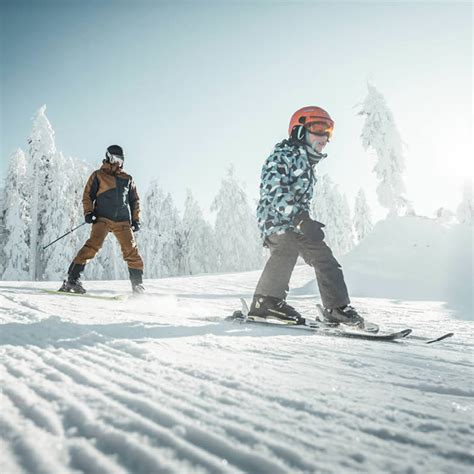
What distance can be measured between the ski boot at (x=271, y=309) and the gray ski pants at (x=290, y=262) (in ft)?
0.16

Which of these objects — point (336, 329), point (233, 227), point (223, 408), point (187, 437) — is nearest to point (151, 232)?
point (233, 227)

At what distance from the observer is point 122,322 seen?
6.77ft

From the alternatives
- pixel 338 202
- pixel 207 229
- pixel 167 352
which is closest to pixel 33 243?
pixel 207 229

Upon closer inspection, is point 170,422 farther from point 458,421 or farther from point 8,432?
point 458,421

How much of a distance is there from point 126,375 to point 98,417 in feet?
0.95

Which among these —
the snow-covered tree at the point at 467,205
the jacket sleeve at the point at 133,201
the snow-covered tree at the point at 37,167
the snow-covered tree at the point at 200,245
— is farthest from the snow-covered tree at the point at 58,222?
the snow-covered tree at the point at 467,205

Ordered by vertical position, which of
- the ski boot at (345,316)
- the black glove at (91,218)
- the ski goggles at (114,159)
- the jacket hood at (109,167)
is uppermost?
A: the ski goggles at (114,159)

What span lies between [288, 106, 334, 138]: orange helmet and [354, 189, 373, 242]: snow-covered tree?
1638 inches

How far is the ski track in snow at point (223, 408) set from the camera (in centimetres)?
64

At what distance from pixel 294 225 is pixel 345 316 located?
0.81m

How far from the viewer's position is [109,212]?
A: 438 cm

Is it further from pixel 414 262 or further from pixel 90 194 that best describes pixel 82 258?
pixel 414 262

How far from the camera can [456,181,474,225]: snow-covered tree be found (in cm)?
4125

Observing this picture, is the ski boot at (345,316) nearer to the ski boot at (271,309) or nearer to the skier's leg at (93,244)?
the ski boot at (271,309)
